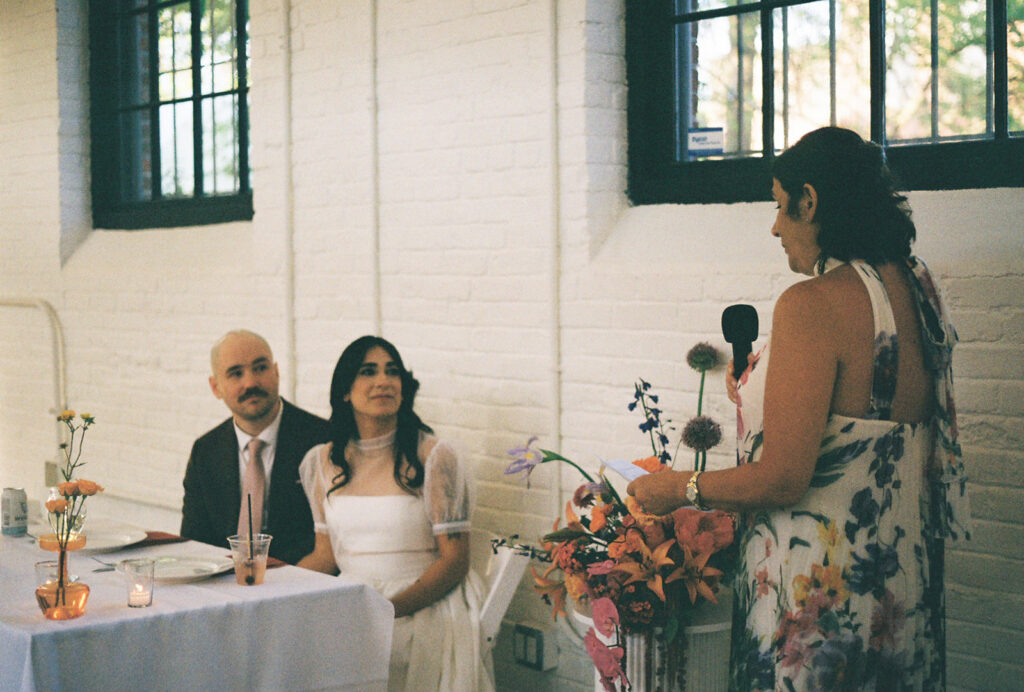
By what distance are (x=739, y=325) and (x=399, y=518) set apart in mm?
1205

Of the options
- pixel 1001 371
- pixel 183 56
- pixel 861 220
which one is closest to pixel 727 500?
pixel 861 220

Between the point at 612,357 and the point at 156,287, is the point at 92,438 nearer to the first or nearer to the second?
the point at 156,287

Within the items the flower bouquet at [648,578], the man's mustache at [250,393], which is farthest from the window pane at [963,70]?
the man's mustache at [250,393]

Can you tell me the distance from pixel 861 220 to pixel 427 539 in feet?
5.46

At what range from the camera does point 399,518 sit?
11.0 feet

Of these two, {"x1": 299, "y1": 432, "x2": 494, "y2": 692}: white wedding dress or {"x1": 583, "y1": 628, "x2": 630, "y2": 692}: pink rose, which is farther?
{"x1": 299, "y1": 432, "x2": 494, "y2": 692}: white wedding dress

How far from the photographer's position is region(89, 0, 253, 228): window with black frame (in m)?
4.97

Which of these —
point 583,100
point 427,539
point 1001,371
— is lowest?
point 427,539

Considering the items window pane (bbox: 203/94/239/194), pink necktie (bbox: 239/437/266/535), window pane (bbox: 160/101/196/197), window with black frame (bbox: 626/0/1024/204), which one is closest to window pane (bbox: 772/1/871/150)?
window with black frame (bbox: 626/0/1024/204)

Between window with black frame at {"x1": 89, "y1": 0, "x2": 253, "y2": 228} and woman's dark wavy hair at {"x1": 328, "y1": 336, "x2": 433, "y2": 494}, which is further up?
window with black frame at {"x1": 89, "y1": 0, "x2": 253, "y2": 228}

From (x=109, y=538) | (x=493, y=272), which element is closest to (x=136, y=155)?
(x=493, y=272)

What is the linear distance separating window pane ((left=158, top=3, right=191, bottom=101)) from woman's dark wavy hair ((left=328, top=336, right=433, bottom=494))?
7.44ft

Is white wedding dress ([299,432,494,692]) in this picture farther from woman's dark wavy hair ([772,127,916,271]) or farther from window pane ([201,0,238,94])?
window pane ([201,0,238,94])

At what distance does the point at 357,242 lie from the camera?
410 cm
